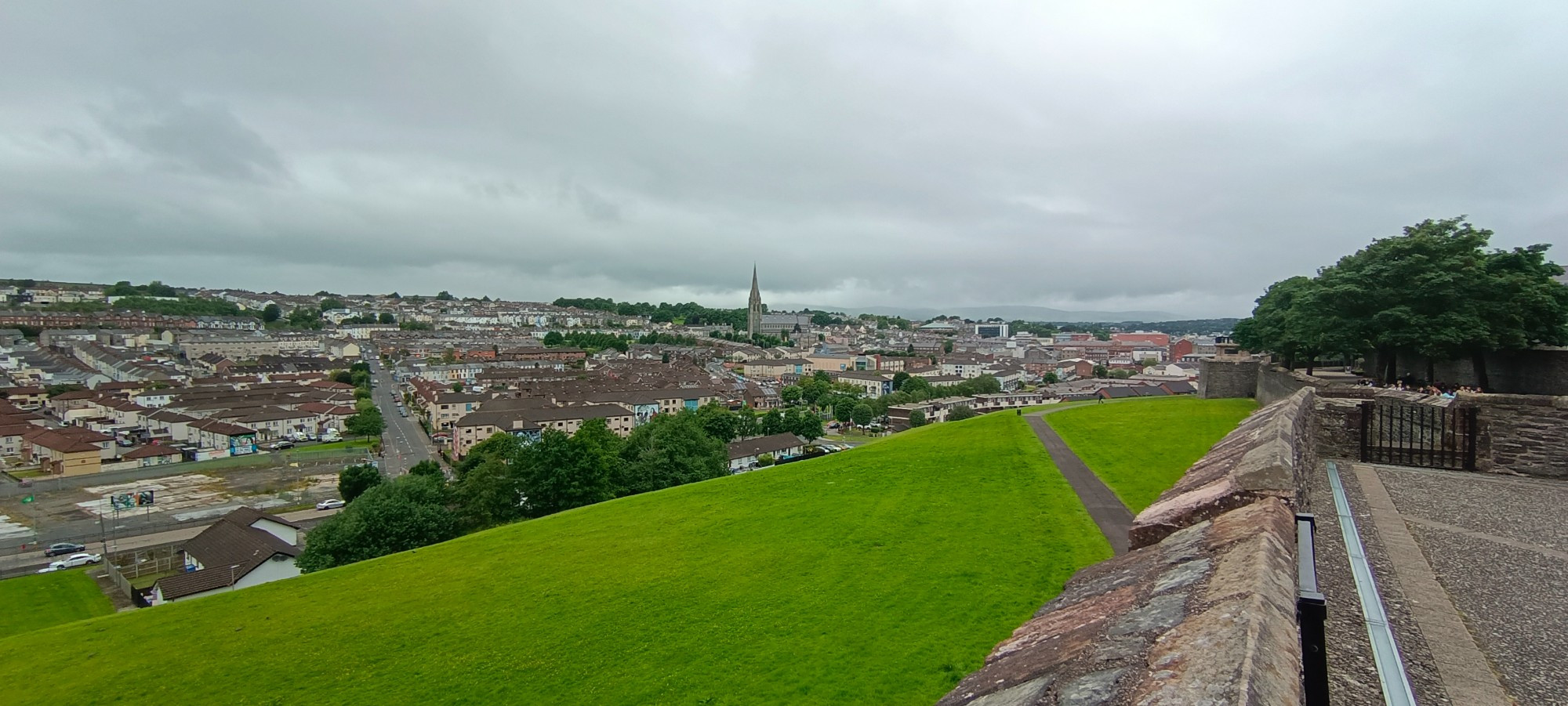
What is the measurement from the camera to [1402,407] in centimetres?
918

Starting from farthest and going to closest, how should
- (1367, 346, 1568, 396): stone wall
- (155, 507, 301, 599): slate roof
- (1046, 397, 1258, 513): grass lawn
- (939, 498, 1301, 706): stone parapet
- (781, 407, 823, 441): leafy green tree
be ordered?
(781, 407, 823, 441): leafy green tree < (155, 507, 301, 599): slate roof < (1367, 346, 1568, 396): stone wall < (1046, 397, 1258, 513): grass lawn < (939, 498, 1301, 706): stone parapet

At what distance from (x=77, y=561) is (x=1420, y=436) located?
154ft

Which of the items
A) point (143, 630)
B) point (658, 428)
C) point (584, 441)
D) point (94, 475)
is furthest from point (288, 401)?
point (143, 630)

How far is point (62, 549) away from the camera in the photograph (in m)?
32.3

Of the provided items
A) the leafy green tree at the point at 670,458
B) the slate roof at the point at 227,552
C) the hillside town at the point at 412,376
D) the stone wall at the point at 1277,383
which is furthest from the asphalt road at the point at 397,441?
the stone wall at the point at 1277,383

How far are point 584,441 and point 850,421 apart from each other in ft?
145

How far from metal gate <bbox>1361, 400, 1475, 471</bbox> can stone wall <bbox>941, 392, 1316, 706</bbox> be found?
6.45m

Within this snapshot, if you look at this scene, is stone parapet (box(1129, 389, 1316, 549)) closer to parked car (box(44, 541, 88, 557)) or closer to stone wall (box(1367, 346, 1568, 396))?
stone wall (box(1367, 346, 1568, 396))

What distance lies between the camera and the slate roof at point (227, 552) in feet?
73.4

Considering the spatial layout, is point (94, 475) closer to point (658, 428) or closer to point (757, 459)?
point (658, 428)

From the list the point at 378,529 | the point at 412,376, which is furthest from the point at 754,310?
the point at 378,529

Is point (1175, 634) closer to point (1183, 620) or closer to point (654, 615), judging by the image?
point (1183, 620)

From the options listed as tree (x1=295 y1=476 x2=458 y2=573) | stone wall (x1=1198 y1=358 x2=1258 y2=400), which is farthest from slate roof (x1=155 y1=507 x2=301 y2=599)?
stone wall (x1=1198 y1=358 x2=1258 y2=400)

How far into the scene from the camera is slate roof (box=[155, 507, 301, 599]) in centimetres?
2238
